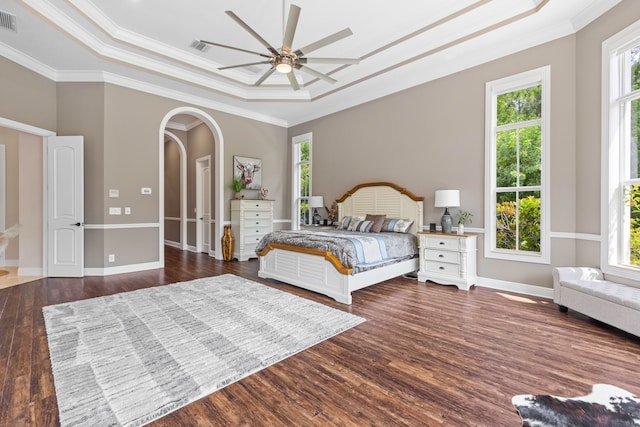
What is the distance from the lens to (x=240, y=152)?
6574mm

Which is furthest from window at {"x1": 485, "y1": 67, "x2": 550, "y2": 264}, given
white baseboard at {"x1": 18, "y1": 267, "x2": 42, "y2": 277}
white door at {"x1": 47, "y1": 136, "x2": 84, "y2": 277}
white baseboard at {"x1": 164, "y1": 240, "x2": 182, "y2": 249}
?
white baseboard at {"x1": 164, "y1": 240, "x2": 182, "y2": 249}

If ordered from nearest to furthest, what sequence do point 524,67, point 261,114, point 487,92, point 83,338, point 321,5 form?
point 83,338
point 321,5
point 524,67
point 487,92
point 261,114

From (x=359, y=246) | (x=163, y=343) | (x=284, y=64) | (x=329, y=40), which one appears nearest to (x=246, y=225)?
(x=359, y=246)

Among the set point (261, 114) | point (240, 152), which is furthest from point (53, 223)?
point (261, 114)

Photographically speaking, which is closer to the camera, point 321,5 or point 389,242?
point 321,5

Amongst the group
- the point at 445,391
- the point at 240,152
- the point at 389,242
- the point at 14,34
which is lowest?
the point at 445,391

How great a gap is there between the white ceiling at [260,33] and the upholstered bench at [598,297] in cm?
287

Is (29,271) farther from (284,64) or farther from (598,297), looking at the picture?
(598,297)

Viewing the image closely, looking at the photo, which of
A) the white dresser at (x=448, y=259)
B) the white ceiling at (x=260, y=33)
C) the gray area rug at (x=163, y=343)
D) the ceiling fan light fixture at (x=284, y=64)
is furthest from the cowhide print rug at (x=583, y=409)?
the white ceiling at (x=260, y=33)

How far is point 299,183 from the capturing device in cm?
736

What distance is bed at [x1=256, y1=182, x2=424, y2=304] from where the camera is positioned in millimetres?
3567

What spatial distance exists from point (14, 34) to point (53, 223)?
2595 mm

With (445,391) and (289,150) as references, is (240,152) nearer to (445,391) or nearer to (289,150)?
(289,150)

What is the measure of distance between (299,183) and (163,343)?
535 centimetres
